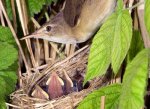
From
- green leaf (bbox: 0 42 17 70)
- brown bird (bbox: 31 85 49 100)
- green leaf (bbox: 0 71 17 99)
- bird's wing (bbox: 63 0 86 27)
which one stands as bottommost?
brown bird (bbox: 31 85 49 100)

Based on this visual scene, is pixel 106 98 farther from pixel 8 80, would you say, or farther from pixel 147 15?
pixel 8 80

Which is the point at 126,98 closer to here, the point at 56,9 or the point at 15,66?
the point at 15,66

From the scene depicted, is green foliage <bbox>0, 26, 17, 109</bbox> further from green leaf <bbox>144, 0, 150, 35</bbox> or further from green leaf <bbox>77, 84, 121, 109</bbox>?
green leaf <bbox>144, 0, 150, 35</bbox>

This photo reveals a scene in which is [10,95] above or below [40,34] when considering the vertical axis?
below

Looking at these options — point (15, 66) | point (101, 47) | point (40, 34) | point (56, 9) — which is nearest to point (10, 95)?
point (15, 66)

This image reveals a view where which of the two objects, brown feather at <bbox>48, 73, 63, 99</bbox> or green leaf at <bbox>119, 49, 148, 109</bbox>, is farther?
brown feather at <bbox>48, 73, 63, 99</bbox>

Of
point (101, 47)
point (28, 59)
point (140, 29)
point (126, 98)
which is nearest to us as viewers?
point (126, 98)

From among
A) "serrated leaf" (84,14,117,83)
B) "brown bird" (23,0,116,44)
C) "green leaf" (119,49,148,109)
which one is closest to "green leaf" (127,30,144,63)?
"brown bird" (23,0,116,44)

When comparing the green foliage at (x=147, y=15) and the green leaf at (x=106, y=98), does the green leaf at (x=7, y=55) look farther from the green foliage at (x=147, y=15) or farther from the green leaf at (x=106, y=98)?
the green foliage at (x=147, y=15)
